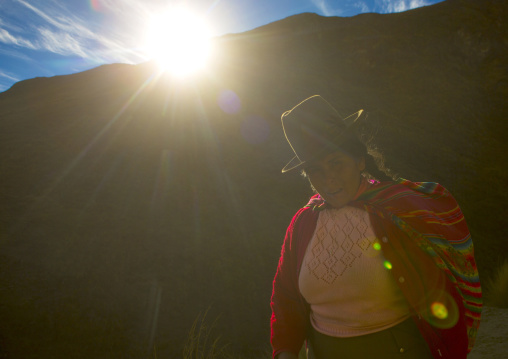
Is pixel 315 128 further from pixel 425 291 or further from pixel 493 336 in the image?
pixel 493 336

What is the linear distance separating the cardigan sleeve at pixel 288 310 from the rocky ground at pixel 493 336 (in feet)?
7.71

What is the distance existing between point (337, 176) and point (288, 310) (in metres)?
0.81

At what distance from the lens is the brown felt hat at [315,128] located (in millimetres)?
1440

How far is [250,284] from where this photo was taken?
12.5ft

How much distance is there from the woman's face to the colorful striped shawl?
11 centimetres

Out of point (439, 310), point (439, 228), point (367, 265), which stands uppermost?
point (439, 228)

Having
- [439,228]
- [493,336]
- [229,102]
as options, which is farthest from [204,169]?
[493,336]

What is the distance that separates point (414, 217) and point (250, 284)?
2927 mm

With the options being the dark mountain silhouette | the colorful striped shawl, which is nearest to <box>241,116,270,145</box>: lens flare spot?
the dark mountain silhouette

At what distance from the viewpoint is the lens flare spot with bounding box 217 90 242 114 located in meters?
7.55

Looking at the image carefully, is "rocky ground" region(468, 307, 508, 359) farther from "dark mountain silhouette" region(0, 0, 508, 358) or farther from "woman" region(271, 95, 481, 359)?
"woman" region(271, 95, 481, 359)

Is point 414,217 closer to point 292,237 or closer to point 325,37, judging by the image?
point 292,237

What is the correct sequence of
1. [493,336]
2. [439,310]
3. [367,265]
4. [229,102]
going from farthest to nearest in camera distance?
[229,102] → [493,336] → [367,265] → [439,310]

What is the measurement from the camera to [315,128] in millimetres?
1495
